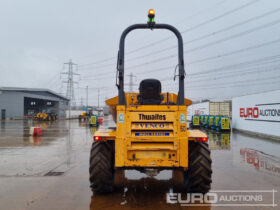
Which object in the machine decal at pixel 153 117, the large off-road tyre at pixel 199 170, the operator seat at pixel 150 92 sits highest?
the operator seat at pixel 150 92

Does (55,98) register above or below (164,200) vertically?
above

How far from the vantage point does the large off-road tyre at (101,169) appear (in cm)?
474

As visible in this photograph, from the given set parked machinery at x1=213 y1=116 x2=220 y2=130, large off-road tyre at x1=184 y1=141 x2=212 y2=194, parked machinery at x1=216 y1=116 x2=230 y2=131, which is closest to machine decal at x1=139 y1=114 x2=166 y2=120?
large off-road tyre at x1=184 y1=141 x2=212 y2=194

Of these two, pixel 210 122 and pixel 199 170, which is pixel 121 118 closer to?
pixel 199 170

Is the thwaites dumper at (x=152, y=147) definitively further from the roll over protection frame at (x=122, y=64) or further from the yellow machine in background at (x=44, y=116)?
the yellow machine in background at (x=44, y=116)

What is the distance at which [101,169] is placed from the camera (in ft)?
15.5

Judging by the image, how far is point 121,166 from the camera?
4.51m

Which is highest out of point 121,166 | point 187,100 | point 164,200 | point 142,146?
point 187,100

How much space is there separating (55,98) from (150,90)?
5495 centimetres

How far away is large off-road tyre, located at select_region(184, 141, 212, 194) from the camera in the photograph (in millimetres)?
4715

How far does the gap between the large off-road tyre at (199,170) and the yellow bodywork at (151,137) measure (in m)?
0.35

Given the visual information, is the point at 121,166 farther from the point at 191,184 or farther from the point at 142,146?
the point at 191,184

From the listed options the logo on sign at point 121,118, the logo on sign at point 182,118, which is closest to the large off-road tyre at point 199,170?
the logo on sign at point 182,118

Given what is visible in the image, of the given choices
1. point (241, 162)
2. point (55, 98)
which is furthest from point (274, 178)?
point (55, 98)
